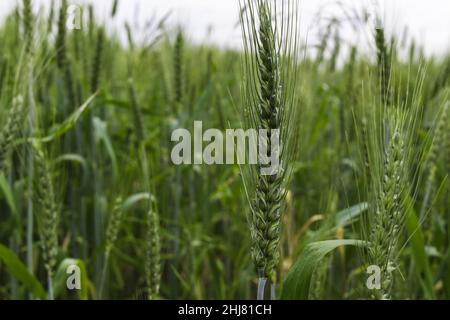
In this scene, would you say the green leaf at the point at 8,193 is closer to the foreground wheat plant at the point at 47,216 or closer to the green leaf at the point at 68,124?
the green leaf at the point at 68,124

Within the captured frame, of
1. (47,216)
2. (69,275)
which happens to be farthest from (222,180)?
(47,216)

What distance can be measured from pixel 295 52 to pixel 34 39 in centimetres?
98

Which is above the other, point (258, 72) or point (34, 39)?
point (34, 39)

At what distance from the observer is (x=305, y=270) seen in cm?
115

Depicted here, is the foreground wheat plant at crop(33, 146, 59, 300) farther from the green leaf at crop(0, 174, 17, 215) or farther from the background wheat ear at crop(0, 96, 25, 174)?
the green leaf at crop(0, 174, 17, 215)

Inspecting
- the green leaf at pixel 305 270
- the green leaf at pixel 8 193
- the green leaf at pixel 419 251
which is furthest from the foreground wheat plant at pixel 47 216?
the green leaf at pixel 419 251

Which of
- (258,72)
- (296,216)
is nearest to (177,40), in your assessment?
(296,216)

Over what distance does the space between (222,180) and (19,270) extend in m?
1.04

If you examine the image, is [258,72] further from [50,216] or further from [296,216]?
[296,216]

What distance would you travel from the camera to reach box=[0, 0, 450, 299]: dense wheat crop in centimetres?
102

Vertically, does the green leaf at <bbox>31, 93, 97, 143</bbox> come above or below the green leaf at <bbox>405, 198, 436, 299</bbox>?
above

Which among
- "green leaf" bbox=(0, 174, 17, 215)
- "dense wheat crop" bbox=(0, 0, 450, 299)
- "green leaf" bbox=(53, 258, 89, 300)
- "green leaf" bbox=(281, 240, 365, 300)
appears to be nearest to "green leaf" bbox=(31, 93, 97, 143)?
"dense wheat crop" bbox=(0, 0, 450, 299)

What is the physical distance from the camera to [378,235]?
103cm
